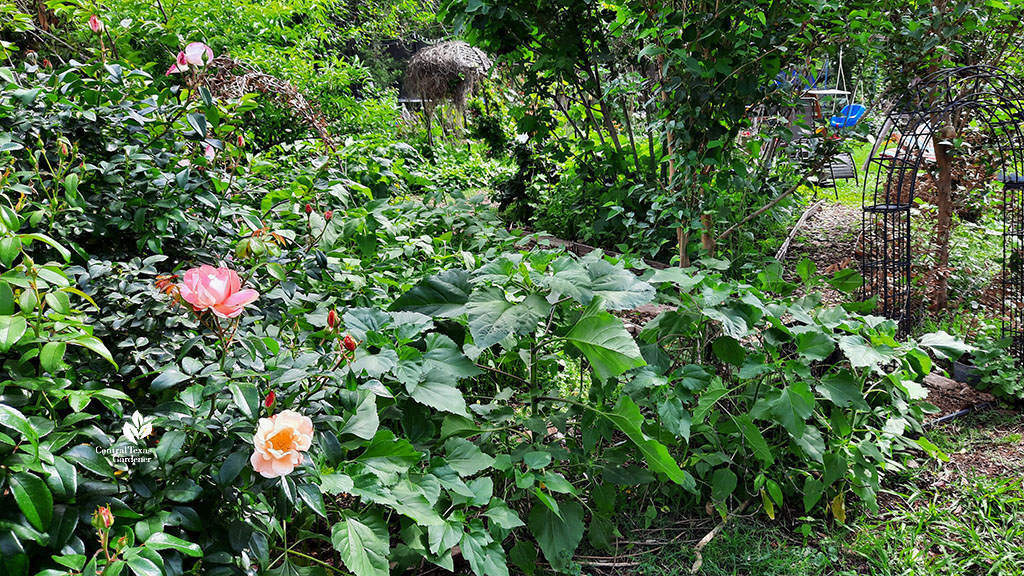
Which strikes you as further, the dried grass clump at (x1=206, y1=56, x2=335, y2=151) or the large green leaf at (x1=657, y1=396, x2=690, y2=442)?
the dried grass clump at (x1=206, y1=56, x2=335, y2=151)

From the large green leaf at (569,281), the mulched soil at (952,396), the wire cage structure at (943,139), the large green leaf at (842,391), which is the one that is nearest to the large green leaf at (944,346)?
the large green leaf at (842,391)

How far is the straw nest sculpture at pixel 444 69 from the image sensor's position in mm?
10266

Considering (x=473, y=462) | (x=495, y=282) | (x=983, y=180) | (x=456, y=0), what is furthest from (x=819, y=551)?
(x=456, y=0)

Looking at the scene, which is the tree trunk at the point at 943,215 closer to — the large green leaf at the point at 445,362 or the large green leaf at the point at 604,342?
the large green leaf at the point at 604,342

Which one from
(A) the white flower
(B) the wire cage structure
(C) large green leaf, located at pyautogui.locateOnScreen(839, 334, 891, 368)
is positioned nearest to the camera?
(A) the white flower

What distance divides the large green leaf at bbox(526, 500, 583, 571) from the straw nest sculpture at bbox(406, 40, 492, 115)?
9192mm

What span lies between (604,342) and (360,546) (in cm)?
77

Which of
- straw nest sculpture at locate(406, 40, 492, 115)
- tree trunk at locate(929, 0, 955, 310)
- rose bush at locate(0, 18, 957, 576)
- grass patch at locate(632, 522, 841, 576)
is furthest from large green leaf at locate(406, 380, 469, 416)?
straw nest sculpture at locate(406, 40, 492, 115)

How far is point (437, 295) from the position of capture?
1.81 m

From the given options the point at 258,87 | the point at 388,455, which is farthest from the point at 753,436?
the point at 258,87

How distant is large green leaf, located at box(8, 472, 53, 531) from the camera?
91 cm

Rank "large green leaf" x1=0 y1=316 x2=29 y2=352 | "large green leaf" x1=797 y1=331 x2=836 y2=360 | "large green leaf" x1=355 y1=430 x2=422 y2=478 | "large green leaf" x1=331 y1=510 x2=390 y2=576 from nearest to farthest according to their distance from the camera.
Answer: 1. "large green leaf" x1=0 y1=316 x2=29 y2=352
2. "large green leaf" x1=331 y1=510 x2=390 y2=576
3. "large green leaf" x1=355 y1=430 x2=422 y2=478
4. "large green leaf" x1=797 y1=331 x2=836 y2=360

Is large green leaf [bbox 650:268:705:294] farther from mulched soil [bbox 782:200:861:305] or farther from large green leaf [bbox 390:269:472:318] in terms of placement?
mulched soil [bbox 782:200:861:305]

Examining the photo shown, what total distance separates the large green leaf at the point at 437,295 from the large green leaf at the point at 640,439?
1.70 ft
